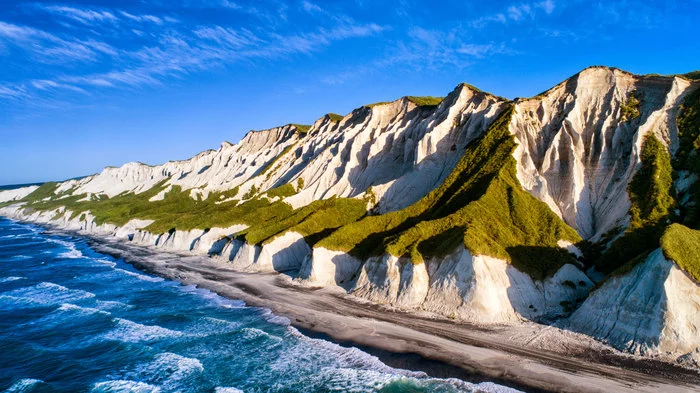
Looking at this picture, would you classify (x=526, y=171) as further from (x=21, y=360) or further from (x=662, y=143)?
(x=21, y=360)

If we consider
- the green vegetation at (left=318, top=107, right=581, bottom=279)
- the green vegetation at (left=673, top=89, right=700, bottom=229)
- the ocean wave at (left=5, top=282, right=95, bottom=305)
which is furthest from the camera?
the ocean wave at (left=5, top=282, right=95, bottom=305)

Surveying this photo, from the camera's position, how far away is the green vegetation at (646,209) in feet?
106

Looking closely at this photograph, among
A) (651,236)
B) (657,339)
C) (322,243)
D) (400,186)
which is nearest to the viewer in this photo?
(657,339)

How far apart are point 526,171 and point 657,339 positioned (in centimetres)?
2504

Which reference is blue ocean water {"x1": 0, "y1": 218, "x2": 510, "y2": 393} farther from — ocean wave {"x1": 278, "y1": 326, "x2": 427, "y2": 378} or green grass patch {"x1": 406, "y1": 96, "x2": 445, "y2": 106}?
green grass patch {"x1": 406, "y1": 96, "x2": 445, "y2": 106}

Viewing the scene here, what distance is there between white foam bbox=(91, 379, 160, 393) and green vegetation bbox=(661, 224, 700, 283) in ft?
103

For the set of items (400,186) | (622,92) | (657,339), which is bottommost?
(657,339)

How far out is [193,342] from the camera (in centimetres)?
2777

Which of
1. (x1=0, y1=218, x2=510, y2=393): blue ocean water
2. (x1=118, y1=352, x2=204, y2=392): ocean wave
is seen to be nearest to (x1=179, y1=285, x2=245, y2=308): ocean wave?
(x1=0, y1=218, x2=510, y2=393): blue ocean water

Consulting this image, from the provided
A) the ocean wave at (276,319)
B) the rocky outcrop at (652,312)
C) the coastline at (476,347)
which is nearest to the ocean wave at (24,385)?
the ocean wave at (276,319)

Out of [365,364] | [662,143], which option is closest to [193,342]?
[365,364]

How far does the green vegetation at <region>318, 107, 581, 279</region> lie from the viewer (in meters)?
34.0

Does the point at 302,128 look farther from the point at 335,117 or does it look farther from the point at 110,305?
the point at 110,305

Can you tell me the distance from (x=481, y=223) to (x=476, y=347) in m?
14.4
